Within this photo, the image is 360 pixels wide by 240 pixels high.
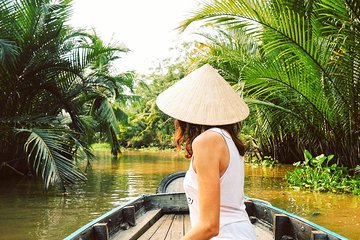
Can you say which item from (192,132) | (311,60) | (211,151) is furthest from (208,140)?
(311,60)

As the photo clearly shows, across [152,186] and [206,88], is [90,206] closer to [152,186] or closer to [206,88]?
[152,186]

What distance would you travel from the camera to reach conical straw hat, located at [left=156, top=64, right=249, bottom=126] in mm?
1639

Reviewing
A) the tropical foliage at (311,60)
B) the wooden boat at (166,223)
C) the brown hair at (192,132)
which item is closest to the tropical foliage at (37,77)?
the tropical foliage at (311,60)

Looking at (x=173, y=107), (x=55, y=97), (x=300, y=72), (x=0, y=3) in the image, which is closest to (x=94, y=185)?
(x=55, y=97)

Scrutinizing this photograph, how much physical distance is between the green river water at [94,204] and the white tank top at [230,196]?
4.52 m

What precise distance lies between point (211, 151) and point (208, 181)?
0.10 meters

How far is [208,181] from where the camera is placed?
4.74ft

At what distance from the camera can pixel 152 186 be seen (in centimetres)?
1083

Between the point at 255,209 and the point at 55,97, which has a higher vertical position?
the point at 55,97

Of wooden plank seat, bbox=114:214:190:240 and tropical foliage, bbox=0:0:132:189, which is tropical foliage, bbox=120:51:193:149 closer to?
tropical foliage, bbox=0:0:132:189

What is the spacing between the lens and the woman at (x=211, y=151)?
1460mm

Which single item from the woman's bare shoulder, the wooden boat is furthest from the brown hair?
the wooden boat

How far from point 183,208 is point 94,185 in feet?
22.7

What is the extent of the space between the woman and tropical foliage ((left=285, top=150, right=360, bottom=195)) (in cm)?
772
